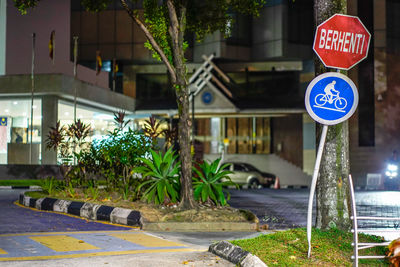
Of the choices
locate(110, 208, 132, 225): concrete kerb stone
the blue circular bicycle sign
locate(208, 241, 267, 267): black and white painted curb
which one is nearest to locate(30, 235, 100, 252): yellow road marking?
locate(208, 241, 267, 267): black and white painted curb

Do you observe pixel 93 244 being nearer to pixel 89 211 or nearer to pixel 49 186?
pixel 89 211

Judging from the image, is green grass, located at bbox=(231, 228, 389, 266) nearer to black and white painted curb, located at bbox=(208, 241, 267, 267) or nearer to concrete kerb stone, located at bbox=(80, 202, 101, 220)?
black and white painted curb, located at bbox=(208, 241, 267, 267)

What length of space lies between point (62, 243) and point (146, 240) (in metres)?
1.36

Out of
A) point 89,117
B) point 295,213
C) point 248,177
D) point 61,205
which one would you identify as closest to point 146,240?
point 61,205

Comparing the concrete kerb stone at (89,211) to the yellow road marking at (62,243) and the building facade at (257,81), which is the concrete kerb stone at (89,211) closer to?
the yellow road marking at (62,243)

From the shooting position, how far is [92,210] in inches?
492

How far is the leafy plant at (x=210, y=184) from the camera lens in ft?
40.8

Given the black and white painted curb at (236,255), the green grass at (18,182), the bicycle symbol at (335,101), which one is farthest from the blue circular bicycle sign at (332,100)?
the green grass at (18,182)

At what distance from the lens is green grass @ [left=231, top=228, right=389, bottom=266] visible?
23.3ft

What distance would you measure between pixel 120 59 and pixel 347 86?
4016 centimetres

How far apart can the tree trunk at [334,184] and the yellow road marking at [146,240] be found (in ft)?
7.45

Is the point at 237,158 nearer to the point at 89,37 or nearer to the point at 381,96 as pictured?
the point at 381,96

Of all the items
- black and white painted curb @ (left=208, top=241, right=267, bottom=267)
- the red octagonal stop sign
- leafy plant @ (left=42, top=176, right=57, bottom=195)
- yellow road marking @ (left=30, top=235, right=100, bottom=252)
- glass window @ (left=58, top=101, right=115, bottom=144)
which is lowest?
yellow road marking @ (left=30, top=235, right=100, bottom=252)

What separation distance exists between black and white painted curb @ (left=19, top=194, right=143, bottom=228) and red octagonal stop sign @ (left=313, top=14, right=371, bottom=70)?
510 cm
